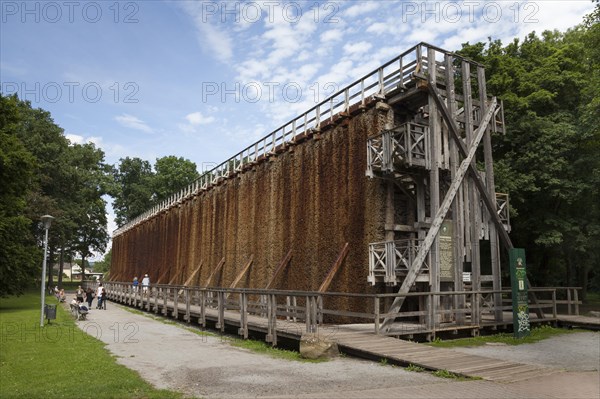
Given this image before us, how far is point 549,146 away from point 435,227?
10.1 metres

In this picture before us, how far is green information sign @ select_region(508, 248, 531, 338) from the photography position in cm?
1394

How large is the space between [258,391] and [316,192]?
495 inches

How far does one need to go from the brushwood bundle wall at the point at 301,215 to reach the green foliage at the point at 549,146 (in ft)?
25.2

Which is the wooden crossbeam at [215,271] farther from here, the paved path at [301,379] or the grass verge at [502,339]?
the grass verge at [502,339]

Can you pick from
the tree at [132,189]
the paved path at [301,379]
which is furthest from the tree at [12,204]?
the tree at [132,189]

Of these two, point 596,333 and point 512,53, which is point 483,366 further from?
point 512,53

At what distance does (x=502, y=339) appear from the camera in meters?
13.9

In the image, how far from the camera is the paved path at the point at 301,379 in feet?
23.9

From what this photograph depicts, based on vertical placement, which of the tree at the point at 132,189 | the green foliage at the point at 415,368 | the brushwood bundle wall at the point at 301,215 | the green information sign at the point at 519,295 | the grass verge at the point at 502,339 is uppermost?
the tree at the point at 132,189

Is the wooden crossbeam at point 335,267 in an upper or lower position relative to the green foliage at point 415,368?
upper

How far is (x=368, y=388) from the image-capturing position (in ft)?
25.0

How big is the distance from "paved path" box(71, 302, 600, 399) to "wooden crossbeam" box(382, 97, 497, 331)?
348 cm

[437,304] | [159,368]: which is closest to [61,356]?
[159,368]

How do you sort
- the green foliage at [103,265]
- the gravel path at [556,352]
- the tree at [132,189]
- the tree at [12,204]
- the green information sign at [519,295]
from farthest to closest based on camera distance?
the green foliage at [103,265] < the tree at [132,189] < the tree at [12,204] < the green information sign at [519,295] < the gravel path at [556,352]
